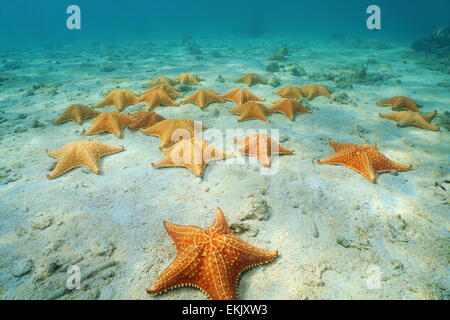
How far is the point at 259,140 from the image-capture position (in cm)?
536

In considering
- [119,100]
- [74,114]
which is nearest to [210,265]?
[74,114]

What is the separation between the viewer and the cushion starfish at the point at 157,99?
8.05 metres

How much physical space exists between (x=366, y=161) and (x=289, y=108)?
3275 millimetres

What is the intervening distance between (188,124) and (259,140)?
1.91 metres

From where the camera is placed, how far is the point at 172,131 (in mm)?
5863

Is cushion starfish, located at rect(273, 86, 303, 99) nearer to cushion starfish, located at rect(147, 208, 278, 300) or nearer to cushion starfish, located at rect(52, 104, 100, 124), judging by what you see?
cushion starfish, located at rect(52, 104, 100, 124)

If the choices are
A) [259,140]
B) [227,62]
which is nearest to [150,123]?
[259,140]

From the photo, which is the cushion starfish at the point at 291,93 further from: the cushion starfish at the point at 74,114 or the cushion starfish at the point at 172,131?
the cushion starfish at the point at 74,114

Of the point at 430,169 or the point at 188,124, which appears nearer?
the point at 430,169

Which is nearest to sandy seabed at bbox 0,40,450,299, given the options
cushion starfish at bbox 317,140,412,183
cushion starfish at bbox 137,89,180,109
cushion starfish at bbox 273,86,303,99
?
cushion starfish at bbox 317,140,412,183

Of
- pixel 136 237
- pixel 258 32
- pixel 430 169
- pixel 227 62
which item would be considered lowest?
pixel 136 237

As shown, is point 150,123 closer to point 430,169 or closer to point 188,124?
point 188,124

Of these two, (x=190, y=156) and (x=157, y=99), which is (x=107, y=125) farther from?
(x=190, y=156)

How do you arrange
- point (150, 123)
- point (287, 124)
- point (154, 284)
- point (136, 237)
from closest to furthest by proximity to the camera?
1. point (154, 284)
2. point (136, 237)
3. point (150, 123)
4. point (287, 124)
